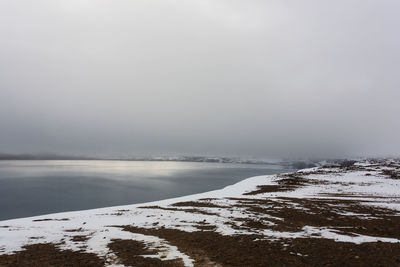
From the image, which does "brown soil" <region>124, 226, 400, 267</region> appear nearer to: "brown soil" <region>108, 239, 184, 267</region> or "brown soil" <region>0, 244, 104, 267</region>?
"brown soil" <region>108, 239, 184, 267</region>

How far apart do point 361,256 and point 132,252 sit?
375 inches

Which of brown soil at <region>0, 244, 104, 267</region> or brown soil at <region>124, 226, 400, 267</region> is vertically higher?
brown soil at <region>124, 226, 400, 267</region>

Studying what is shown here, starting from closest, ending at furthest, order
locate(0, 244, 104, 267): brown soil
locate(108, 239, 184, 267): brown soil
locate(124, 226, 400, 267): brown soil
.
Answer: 1. locate(124, 226, 400, 267): brown soil
2. locate(108, 239, 184, 267): brown soil
3. locate(0, 244, 104, 267): brown soil

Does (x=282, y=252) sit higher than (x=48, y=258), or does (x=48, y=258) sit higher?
(x=282, y=252)

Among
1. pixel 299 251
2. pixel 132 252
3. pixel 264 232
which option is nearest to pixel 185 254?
pixel 132 252

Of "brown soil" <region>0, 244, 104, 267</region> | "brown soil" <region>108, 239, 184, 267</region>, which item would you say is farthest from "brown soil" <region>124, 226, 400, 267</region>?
"brown soil" <region>0, 244, 104, 267</region>

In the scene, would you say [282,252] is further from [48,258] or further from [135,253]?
[48,258]

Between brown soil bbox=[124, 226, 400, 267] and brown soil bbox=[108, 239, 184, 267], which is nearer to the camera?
brown soil bbox=[124, 226, 400, 267]

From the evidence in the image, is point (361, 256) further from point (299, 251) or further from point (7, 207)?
point (7, 207)

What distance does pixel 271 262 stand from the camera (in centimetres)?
1027

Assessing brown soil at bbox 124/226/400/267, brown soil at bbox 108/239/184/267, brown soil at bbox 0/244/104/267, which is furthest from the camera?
brown soil at bbox 0/244/104/267

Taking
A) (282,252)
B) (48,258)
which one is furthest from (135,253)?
(282,252)

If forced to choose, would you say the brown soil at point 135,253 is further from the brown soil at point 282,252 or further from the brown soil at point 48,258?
the brown soil at point 282,252

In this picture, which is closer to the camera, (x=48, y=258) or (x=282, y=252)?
(x=48, y=258)
